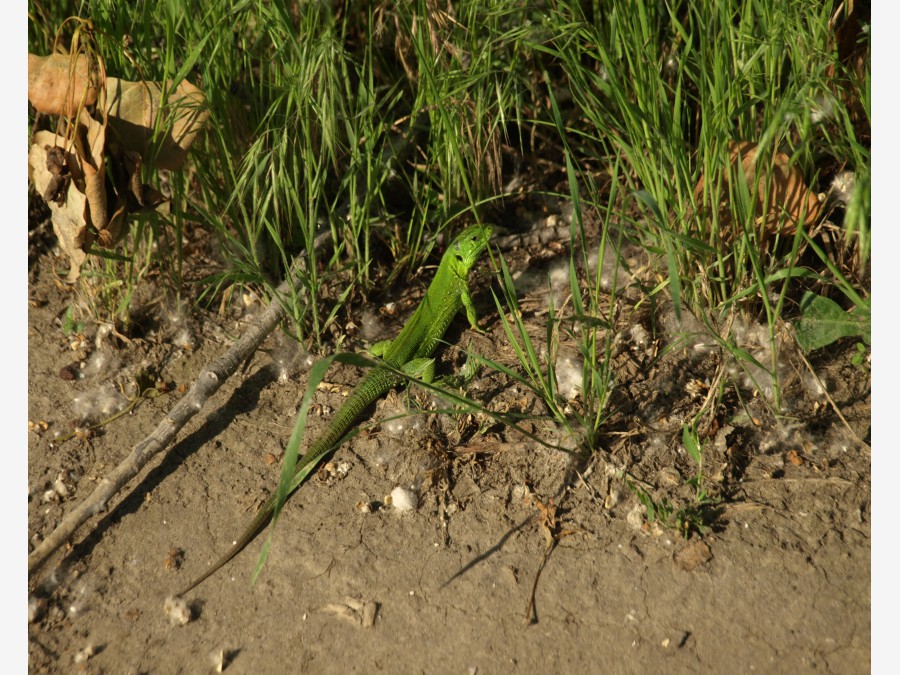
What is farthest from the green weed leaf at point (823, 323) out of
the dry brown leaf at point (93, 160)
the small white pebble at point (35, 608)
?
the small white pebble at point (35, 608)

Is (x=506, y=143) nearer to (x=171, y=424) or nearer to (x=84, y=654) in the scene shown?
(x=171, y=424)

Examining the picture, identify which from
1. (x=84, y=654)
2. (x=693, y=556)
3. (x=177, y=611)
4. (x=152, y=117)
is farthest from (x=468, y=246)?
(x=84, y=654)

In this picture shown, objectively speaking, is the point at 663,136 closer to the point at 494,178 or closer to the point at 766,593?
the point at 494,178

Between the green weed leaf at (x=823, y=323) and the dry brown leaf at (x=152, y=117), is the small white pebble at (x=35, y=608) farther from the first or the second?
the green weed leaf at (x=823, y=323)

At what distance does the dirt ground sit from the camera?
2518 millimetres

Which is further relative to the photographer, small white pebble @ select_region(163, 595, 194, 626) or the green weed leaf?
the green weed leaf

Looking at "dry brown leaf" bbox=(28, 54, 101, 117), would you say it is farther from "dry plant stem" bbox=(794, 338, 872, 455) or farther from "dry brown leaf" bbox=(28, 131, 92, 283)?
"dry plant stem" bbox=(794, 338, 872, 455)

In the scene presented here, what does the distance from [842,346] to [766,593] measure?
3.99 feet

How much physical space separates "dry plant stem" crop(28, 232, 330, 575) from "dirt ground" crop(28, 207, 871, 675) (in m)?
0.16

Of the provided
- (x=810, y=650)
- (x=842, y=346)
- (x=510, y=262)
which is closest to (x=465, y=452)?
(x=510, y=262)

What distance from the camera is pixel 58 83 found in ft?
9.66

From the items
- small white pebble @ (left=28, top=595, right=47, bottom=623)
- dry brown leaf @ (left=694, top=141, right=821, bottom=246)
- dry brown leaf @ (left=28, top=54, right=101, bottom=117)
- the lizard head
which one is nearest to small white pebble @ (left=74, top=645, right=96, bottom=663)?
small white pebble @ (left=28, top=595, right=47, bottom=623)

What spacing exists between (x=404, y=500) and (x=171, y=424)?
103 cm

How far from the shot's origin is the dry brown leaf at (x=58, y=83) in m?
2.92
